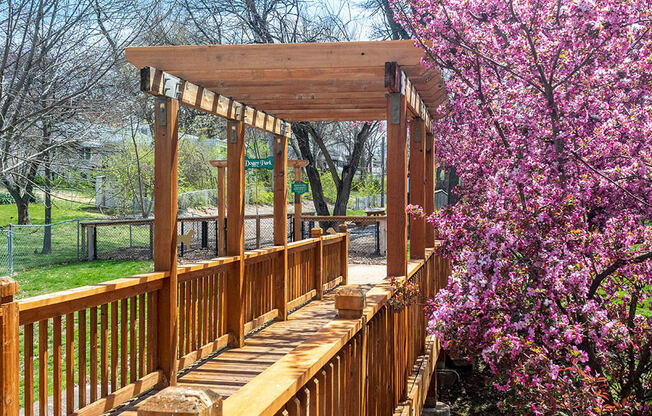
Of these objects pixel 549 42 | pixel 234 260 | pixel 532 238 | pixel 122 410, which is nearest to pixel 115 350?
pixel 122 410

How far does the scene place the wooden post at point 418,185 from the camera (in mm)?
7117

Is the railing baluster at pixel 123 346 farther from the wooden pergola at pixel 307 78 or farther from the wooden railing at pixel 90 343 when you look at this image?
the wooden pergola at pixel 307 78

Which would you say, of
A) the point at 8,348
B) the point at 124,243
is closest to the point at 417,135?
the point at 8,348

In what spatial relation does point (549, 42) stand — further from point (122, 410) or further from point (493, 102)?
point (122, 410)

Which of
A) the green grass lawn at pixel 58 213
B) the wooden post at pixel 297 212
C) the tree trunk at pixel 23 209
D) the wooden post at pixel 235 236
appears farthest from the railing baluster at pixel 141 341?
the green grass lawn at pixel 58 213

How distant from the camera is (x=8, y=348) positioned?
9.78 feet

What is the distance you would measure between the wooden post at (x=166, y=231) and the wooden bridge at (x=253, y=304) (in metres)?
0.01

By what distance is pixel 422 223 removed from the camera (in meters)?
7.11

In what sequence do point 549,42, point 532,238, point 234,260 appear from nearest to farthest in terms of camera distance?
point 532,238 → point 549,42 → point 234,260

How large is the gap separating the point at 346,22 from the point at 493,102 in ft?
44.9

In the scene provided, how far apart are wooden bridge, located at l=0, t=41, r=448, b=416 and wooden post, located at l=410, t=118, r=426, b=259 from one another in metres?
0.02

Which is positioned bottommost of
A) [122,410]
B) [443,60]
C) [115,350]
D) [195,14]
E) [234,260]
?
[122,410]

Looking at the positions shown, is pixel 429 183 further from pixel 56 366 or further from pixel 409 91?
pixel 56 366

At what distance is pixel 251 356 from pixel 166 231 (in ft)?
5.44
